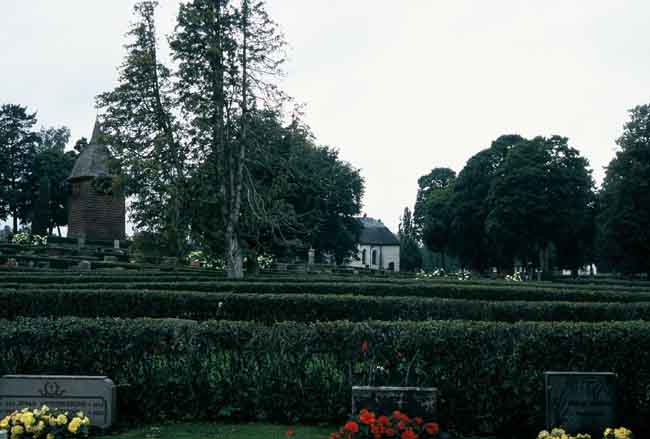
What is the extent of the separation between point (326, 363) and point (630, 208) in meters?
41.9

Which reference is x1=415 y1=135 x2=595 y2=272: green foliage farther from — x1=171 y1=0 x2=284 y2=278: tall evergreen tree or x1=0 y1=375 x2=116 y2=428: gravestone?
x1=0 y1=375 x2=116 y2=428: gravestone

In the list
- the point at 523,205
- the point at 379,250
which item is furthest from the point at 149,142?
the point at 379,250

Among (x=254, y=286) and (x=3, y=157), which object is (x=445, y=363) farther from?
(x=3, y=157)

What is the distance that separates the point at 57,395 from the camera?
23.1 feet

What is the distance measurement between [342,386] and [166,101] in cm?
2027

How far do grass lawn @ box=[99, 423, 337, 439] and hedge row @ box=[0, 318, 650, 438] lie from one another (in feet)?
0.98

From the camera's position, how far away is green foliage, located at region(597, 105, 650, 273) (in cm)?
4191

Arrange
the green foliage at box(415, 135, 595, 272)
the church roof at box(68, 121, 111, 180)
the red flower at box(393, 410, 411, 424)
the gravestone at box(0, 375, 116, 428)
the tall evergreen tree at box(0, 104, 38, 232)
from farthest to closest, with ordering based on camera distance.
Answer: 1. the tall evergreen tree at box(0, 104, 38, 232)
2. the church roof at box(68, 121, 111, 180)
3. the green foliage at box(415, 135, 595, 272)
4. the gravestone at box(0, 375, 116, 428)
5. the red flower at box(393, 410, 411, 424)

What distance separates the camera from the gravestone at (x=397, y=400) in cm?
664

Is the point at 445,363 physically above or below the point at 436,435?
above

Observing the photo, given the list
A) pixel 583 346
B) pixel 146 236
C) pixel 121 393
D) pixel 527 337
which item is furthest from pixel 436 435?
pixel 146 236

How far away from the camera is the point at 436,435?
260 inches

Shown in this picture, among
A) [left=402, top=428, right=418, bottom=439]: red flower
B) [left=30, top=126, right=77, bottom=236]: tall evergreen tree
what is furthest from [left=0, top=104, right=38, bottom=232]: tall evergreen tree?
[left=402, top=428, right=418, bottom=439]: red flower

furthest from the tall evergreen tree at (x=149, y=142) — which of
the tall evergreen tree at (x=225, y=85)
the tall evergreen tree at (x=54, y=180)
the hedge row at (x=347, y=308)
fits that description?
the tall evergreen tree at (x=54, y=180)
